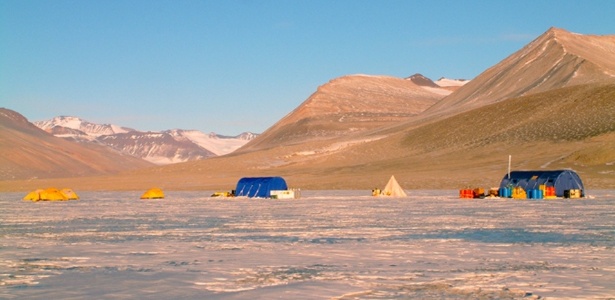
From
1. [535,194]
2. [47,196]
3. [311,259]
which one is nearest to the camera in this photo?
[311,259]

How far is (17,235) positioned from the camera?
1880 centimetres

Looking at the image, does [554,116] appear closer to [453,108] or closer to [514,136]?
[514,136]

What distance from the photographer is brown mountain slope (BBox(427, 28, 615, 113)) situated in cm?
12381

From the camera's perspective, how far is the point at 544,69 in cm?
13712

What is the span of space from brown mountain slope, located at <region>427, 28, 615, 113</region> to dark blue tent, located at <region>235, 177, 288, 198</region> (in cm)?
8132

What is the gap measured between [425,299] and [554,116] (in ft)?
308

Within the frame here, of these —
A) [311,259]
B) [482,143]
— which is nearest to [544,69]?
[482,143]

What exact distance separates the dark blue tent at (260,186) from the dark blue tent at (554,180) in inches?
540

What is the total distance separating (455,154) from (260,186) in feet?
154

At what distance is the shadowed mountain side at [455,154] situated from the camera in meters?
67.2

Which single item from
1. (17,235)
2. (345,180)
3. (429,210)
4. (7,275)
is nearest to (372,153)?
(345,180)

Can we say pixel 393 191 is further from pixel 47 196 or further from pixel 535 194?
pixel 47 196

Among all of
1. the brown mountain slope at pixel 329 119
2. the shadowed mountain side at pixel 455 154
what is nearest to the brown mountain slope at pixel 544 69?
the shadowed mountain side at pixel 455 154

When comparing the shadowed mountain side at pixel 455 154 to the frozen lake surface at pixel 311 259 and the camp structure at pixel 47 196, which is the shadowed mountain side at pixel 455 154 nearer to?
the camp structure at pixel 47 196
